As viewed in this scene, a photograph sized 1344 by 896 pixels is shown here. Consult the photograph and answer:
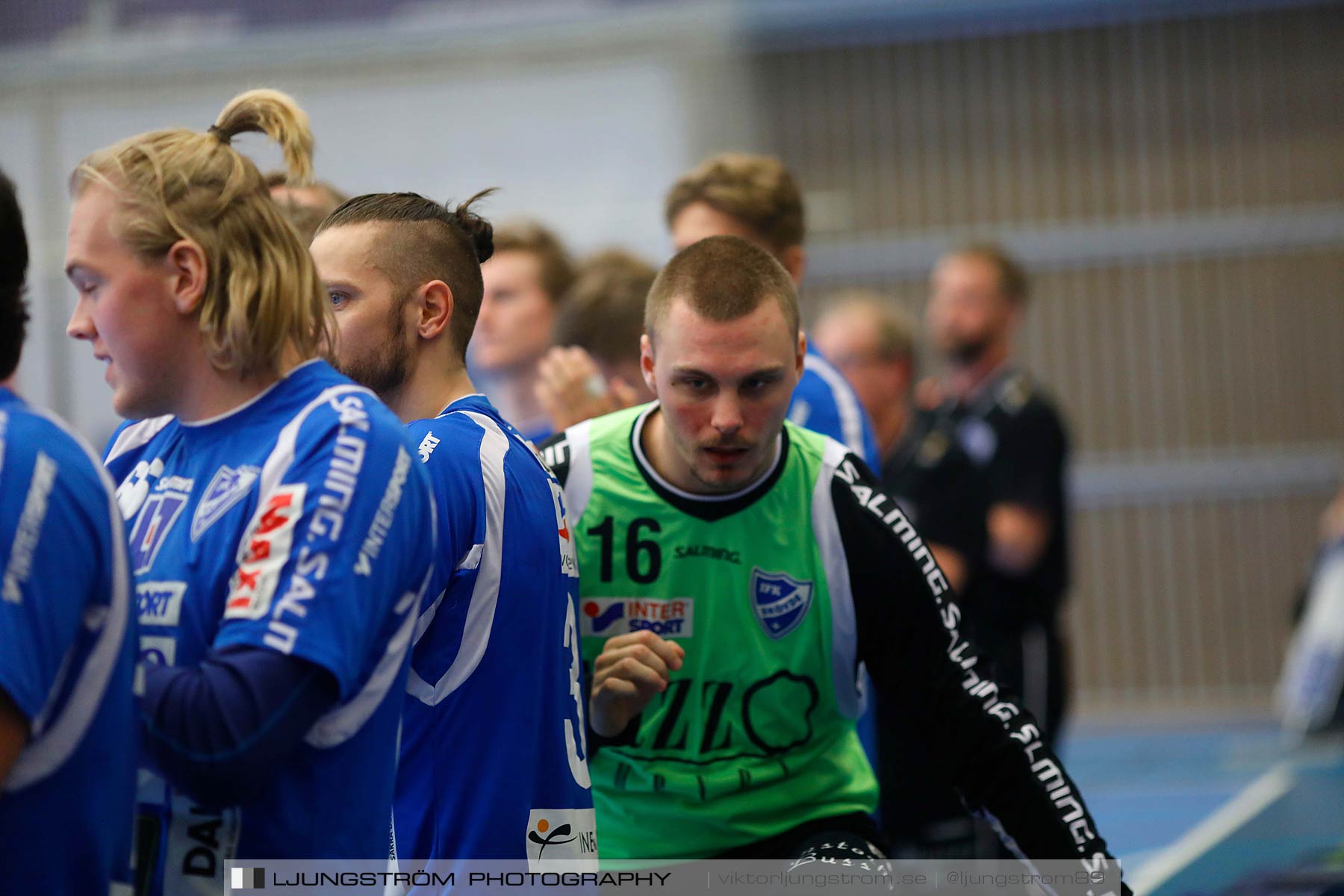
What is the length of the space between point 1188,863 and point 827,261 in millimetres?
7282

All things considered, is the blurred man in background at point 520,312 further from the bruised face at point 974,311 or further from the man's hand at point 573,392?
the bruised face at point 974,311

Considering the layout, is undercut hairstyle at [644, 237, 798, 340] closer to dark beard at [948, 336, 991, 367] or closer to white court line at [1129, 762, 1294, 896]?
white court line at [1129, 762, 1294, 896]

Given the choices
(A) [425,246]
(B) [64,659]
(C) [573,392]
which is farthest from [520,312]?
(B) [64,659]

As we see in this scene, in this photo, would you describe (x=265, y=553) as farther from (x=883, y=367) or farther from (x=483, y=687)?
(x=883, y=367)

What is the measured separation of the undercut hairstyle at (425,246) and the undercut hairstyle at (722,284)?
0.47 meters

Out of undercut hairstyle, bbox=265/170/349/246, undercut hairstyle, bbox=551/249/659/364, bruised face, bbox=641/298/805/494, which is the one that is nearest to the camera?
bruised face, bbox=641/298/805/494

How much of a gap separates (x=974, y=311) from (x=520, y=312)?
2824 millimetres

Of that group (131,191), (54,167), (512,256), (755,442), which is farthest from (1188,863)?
(54,167)

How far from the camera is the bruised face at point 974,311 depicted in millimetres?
7086

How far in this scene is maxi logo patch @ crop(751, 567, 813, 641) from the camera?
3.04 m

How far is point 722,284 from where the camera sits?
295 cm

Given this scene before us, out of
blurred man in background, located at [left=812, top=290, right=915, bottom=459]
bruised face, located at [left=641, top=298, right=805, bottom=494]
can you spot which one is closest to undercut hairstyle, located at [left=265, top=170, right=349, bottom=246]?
bruised face, located at [left=641, top=298, right=805, bottom=494]

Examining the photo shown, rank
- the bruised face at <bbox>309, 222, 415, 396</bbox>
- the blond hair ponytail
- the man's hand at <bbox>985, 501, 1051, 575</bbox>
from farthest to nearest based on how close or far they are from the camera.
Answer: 1. the man's hand at <bbox>985, 501, 1051, 575</bbox>
2. the bruised face at <bbox>309, 222, 415, 396</bbox>
3. the blond hair ponytail

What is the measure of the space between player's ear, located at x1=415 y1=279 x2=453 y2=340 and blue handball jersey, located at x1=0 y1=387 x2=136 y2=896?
80cm
